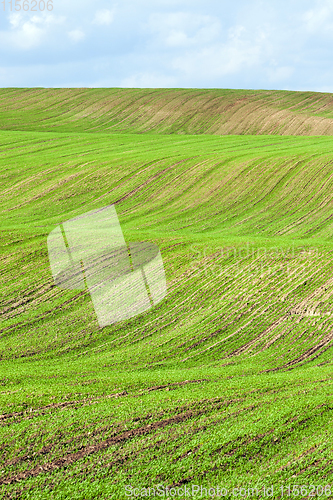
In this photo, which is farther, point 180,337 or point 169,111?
point 169,111

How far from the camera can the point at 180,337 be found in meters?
17.2

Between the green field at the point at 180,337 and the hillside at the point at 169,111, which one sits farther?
the hillside at the point at 169,111

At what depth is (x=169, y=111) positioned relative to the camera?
224ft

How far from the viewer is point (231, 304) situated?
19.1m

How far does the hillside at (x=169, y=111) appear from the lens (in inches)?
2430

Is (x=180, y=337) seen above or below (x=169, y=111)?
below

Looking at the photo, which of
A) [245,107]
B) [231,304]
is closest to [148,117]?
[245,107]

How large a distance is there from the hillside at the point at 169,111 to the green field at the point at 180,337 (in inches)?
640

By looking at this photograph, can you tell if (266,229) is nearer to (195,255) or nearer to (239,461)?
(195,255)

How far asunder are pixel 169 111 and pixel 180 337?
187ft

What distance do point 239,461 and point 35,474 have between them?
4061 millimetres

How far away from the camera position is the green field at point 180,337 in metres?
8.84

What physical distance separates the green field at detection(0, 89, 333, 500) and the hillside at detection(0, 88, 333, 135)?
1625 cm

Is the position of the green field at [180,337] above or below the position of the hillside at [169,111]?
below
